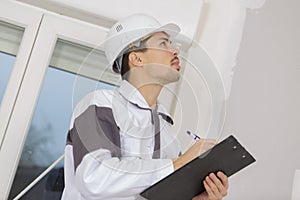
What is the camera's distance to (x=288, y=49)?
1406 mm

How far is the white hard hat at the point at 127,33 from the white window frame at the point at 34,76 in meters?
0.44

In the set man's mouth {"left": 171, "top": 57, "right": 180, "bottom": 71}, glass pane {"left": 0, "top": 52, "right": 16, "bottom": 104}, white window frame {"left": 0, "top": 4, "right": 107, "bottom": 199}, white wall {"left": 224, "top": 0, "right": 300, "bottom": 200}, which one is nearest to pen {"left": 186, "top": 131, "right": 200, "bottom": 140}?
man's mouth {"left": 171, "top": 57, "right": 180, "bottom": 71}

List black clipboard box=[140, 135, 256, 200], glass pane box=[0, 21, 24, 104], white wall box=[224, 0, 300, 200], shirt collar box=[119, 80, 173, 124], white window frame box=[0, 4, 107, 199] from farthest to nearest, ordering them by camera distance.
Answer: glass pane box=[0, 21, 24, 104]
white window frame box=[0, 4, 107, 199]
white wall box=[224, 0, 300, 200]
shirt collar box=[119, 80, 173, 124]
black clipboard box=[140, 135, 256, 200]

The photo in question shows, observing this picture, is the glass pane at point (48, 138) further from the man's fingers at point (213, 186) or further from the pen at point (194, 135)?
the man's fingers at point (213, 186)

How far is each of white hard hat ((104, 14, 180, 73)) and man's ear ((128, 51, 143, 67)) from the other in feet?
0.09

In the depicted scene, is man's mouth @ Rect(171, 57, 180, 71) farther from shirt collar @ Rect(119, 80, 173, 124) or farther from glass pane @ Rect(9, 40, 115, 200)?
glass pane @ Rect(9, 40, 115, 200)

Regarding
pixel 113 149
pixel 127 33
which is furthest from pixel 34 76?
pixel 113 149

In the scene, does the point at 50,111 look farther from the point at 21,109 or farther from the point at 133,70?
the point at 133,70

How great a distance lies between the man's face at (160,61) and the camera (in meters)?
1.02

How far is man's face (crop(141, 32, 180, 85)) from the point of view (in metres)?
1.02

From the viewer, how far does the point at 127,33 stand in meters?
1.02

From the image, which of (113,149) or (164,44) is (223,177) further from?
(164,44)

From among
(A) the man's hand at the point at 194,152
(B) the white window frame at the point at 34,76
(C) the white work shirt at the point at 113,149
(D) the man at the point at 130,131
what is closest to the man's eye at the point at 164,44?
(D) the man at the point at 130,131

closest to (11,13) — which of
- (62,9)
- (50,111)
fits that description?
(62,9)
